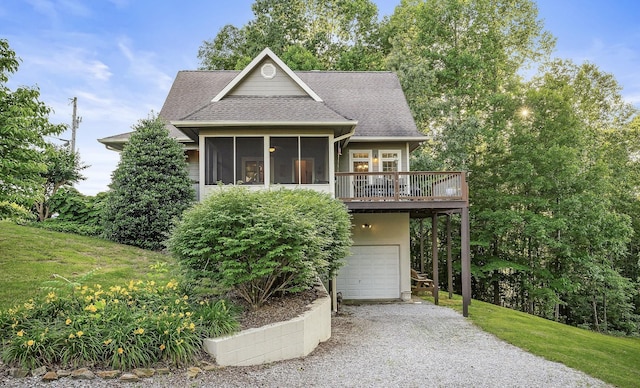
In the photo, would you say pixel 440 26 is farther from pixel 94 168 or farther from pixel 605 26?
pixel 94 168

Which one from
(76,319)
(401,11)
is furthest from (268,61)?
(401,11)

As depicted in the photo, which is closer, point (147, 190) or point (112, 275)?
point (112, 275)

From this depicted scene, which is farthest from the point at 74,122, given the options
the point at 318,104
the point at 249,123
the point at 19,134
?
the point at 19,134

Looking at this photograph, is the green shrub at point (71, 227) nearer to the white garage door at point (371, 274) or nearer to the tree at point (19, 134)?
the tree at point (19, 134)

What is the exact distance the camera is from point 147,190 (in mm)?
13203

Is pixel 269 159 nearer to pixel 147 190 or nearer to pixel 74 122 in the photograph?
pixel 147 190

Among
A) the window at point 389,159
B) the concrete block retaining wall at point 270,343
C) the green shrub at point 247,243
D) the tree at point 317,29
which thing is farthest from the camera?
the tree at point 317,29

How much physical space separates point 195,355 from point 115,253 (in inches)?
285

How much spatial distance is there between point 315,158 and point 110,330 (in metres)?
8.23

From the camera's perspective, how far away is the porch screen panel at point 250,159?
42.3ft

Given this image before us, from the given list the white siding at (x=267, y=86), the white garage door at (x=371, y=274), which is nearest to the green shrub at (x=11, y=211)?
the white siding at (x=267, y=86)

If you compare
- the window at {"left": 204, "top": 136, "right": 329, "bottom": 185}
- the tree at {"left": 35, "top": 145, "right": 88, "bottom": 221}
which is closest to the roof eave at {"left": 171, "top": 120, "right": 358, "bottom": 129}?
the window at {"left": 204, "top": 136, "right": 329, "bottom": 185}

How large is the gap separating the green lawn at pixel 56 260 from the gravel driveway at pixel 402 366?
3.23 m

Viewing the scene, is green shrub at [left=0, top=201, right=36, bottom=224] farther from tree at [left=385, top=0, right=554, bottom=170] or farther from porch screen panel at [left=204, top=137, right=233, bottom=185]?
tree at [left=385, top=0, right=554, bottom=170]
